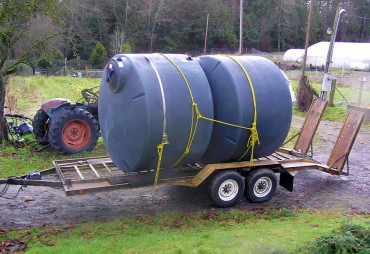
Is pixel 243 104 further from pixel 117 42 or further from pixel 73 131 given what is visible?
pixel 117 42

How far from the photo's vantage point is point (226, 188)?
783cm

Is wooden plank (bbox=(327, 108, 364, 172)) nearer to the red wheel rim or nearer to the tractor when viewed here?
the tractor

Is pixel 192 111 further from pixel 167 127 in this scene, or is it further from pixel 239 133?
pixel 239 133

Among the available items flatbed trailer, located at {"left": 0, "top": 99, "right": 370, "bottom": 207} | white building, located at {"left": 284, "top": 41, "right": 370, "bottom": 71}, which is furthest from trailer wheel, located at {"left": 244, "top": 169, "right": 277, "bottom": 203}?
white building, located at {"left": 284, "top": 41, "right": 370, "bottom": 71}

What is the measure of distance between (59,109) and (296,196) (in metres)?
6.22

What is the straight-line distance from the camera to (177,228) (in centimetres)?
684

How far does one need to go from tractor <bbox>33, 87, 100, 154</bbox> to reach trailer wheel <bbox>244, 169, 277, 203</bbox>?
4.72 m

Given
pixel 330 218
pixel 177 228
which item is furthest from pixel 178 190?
pixel 330 218

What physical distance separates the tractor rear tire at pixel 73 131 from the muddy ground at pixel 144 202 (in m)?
2.04

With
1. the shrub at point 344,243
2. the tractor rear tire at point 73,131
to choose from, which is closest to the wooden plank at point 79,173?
the tractor rear tire at point 73,131

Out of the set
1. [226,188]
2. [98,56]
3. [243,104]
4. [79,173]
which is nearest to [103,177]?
[79,173]

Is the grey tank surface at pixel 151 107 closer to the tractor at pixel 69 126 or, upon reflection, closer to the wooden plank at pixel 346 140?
the tractor at pixel 69 126

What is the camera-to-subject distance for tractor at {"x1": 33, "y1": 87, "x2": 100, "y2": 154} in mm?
10578

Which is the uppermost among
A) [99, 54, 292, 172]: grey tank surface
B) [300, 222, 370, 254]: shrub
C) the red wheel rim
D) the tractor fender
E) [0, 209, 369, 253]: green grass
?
[99, 54, 292, 172]: grey tank surface
